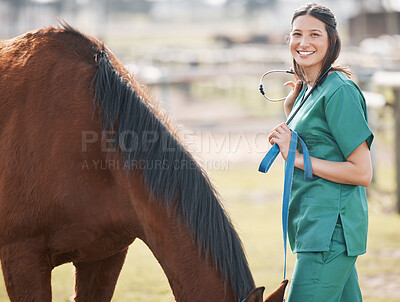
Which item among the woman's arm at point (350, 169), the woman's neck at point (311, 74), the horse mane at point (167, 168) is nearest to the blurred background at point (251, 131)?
the horse mane at point (167, 168)

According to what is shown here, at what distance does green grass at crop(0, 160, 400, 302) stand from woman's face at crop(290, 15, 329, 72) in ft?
2.50

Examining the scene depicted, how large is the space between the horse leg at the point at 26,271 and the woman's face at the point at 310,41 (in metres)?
1.47

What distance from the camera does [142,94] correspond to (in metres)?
2.57

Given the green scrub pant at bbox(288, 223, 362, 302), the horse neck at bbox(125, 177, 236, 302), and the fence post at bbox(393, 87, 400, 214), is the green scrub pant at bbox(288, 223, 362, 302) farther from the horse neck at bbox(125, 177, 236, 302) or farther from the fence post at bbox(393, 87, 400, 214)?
the fence post at bbox(393, 87, 400, 214)

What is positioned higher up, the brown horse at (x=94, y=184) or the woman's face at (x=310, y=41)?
the woman's face at (x=310, y=41)

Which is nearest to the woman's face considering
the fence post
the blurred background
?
the blurred background

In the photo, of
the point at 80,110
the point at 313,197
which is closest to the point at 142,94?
the point at 80,110

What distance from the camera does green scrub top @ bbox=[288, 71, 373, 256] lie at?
7.04 ft

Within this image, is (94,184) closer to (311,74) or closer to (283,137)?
(283,137)

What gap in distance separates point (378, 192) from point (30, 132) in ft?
20.8

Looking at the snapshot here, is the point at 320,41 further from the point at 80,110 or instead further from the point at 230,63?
the point at 230,63

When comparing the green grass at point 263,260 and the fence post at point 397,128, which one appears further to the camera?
the fence post at point 397,128

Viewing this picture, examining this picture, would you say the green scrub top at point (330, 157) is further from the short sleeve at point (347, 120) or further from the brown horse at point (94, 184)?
the brown horse at point (94, 184)

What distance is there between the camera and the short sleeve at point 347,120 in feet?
7.02
